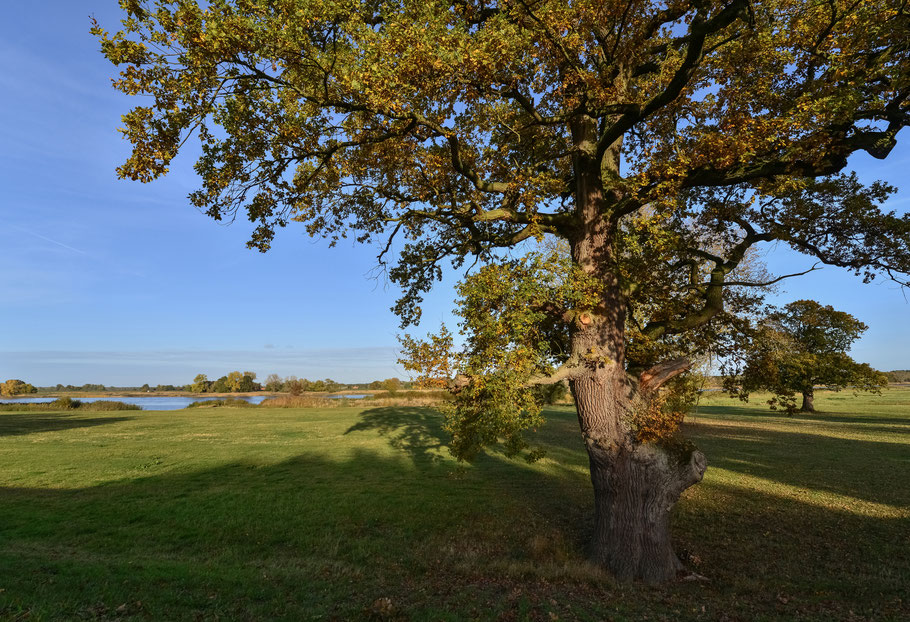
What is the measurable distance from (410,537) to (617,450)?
6.16 meters

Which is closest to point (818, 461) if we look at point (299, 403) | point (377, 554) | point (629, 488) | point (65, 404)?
point (629, 488)

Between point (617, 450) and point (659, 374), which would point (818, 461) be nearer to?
point (659, 374)

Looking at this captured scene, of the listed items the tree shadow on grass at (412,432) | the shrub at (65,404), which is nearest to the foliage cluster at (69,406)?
the shrub at (65,404)

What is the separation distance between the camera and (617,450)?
31.1 feet

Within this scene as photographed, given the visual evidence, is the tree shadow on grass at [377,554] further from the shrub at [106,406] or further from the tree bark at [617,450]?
the shrub at [106,406]

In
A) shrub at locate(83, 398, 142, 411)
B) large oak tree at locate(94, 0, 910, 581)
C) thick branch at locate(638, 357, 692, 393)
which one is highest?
large oak tree at locate(94, 0, 910, 581)

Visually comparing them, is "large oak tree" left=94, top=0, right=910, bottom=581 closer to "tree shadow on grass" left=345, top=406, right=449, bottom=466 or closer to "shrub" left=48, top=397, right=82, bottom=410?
"tree shadow on grass" left=345, top=406, right=449, bottom=466

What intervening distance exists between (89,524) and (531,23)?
16715 millimetres

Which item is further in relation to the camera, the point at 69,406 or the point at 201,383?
the point at 201,383

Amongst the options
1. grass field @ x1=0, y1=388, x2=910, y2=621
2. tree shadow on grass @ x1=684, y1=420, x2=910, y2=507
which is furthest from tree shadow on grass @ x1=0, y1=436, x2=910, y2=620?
tree shadow on grass @ x1=684, y1=420, x2=910, y2=507

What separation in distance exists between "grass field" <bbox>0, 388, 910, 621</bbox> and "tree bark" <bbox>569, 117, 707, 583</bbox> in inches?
28.5

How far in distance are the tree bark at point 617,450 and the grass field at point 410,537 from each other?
72 centimetres

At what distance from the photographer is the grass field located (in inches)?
285

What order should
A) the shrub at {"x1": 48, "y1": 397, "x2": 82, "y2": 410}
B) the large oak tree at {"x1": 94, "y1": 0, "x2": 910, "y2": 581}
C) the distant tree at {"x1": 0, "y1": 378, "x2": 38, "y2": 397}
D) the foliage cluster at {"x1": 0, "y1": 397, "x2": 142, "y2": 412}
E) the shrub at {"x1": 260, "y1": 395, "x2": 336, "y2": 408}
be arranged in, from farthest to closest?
the distant tree at {"x1": 0, "y1": 378, "x2": 38, "y2": 397}, the shrub at {"x1": 260, "y1": 395, "x2": 336, "y2": 408}, the shrub at {"x1": 48, "y1": 397, "x2": 82, "y2": 410}, the foliage cluster at {"x1": 0, "y1": 397, "x2": 142, "y2": 412}, the large oak tree at {"x1": 94, "y1": 0, "x2": 910, "y2": 581}
